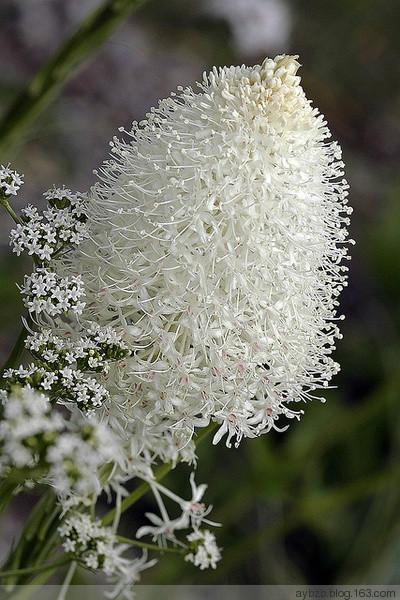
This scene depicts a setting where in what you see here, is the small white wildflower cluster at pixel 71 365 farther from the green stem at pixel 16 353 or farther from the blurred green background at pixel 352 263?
the blurred green background at pixel 352 263

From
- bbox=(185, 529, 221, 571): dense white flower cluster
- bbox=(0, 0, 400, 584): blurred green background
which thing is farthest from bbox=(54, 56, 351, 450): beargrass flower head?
bbox=(0, 0, 400, 584): blurred green background

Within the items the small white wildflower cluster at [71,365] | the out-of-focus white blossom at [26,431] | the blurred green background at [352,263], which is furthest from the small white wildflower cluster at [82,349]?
the blurred green background at [352,263]

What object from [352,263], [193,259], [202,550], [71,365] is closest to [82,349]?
[71,365]

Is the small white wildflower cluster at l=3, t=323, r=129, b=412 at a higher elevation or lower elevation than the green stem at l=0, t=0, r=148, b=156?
lower

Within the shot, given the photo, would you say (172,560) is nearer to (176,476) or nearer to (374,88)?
(176,476)

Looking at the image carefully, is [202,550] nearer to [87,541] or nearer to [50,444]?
[87,541]

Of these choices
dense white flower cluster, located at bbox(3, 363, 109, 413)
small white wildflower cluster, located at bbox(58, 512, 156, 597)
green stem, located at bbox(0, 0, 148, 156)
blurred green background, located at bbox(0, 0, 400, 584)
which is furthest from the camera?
blurred green background, located at bbox(0, 0, 400, 584)

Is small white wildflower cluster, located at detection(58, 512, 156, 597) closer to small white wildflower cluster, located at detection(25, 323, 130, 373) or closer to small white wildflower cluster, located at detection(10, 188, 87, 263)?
small white wildflower cluster, located at detection(25, 323, 130, 373)
